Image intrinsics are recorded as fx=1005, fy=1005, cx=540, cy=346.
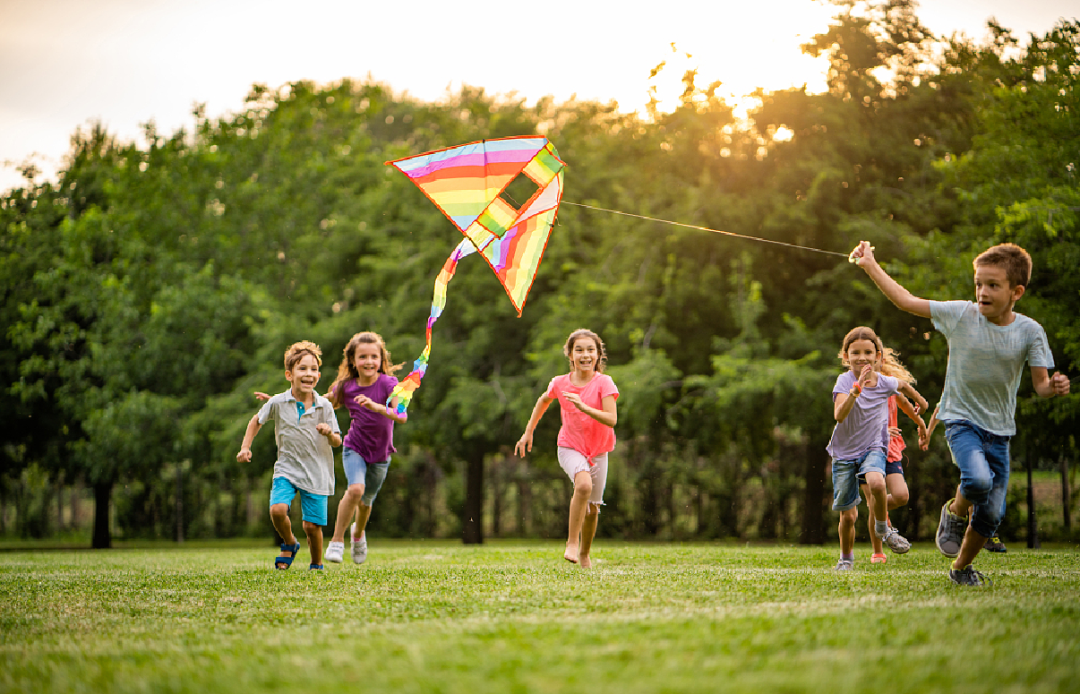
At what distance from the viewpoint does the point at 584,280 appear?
1838 cm

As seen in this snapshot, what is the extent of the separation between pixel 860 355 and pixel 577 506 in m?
2.67

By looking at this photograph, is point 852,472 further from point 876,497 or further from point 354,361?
point 354,361

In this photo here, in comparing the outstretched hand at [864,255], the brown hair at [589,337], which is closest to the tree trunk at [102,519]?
the brown hair at [589,337]

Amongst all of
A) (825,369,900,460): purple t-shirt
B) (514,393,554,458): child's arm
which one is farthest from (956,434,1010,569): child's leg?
(514,393,554,458): child's arm

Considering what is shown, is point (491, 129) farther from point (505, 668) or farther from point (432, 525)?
point (505, 668)

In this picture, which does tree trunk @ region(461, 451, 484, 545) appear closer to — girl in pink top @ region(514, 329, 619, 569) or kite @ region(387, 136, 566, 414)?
kite @ region(387, 136, 566, 414)

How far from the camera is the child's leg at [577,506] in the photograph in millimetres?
7906

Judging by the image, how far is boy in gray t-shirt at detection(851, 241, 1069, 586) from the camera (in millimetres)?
5879

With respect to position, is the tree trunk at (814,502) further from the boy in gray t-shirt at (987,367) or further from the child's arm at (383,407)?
the boy in gray t-shirt at (987,367)

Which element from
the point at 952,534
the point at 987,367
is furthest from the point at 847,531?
the point at 987,367

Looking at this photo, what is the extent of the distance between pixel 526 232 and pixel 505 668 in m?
6.09

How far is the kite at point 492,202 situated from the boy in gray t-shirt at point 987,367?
144 inches

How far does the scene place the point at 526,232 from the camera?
30.0 ft

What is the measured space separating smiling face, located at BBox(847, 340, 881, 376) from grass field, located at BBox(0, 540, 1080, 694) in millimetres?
1783
